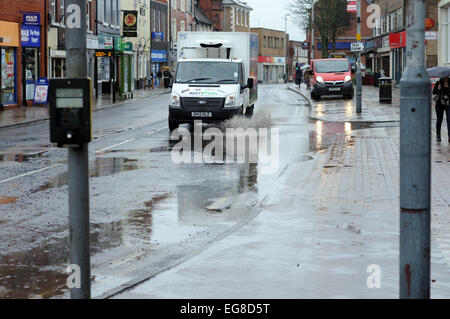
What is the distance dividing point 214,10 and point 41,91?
67.1 metres

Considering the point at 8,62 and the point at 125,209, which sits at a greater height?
the point at 8,62

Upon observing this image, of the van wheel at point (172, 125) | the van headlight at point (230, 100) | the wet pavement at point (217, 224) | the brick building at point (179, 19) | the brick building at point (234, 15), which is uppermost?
the brick building at point (234, 15)

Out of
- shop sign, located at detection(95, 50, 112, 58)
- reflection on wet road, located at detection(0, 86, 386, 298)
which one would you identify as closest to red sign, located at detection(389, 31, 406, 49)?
shop sign, located at detection(95, 50, 112, 58)

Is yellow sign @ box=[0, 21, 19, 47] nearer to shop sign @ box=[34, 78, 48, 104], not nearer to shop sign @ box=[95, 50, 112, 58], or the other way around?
shop sign @ box=[34, 78, 48, 104]

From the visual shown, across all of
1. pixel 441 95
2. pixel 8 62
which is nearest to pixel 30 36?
pixel 8 62

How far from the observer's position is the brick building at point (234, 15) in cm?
10225

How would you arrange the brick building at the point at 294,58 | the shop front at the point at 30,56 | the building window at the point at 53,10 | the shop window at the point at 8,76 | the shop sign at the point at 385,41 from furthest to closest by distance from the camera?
the brick building at the point at 294,58 → the shop sign at the point at 385,41 → the building window at the point at 53,10 → the shop front at the point at 30,56 → the shop window at the point at 8,76

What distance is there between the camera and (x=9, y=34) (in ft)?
113

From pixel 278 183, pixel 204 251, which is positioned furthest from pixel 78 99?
pixel 278 183

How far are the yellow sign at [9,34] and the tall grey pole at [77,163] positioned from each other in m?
29.7

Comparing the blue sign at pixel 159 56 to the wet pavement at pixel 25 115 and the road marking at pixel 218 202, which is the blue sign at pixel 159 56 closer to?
the wet pavement at pixel 25 115

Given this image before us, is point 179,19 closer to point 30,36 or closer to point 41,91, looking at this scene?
point 30,36

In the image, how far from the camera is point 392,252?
26.1 feet

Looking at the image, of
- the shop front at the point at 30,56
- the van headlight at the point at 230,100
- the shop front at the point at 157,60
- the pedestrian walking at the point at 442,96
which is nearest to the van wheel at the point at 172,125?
the van headlight at the point at 230,100
